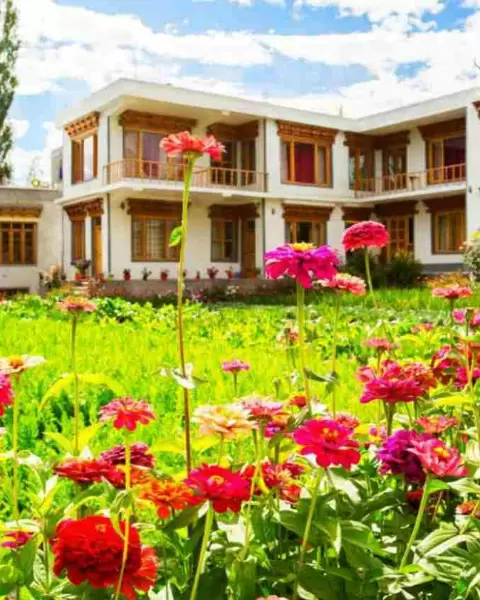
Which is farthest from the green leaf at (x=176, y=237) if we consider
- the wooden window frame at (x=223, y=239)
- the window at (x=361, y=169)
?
the window at (x=361, y=169)

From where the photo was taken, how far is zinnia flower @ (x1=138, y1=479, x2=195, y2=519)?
1.63 meters

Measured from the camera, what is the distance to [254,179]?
27094 millimetres

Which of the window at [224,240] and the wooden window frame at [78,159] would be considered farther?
the window at [224,240]

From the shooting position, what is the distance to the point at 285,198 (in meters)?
27.2

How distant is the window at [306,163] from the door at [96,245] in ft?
21.8

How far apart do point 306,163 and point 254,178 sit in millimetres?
2371

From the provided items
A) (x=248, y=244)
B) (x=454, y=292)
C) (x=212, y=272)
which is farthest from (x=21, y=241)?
(x=454, y=292)

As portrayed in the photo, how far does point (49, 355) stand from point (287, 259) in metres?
5.73

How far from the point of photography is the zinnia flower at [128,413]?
1.71 meters

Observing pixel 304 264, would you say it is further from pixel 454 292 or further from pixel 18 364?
pixel 454 292

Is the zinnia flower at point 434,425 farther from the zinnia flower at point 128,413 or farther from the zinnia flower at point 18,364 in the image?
the zinnia flower at point 18,364

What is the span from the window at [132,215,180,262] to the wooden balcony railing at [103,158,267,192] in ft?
4.75

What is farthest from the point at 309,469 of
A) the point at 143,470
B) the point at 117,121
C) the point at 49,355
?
the point at 117,121

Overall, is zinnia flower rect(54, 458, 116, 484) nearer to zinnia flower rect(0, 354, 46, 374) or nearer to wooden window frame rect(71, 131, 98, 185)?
zinnia flower rect(0, 354, 46, 374)
